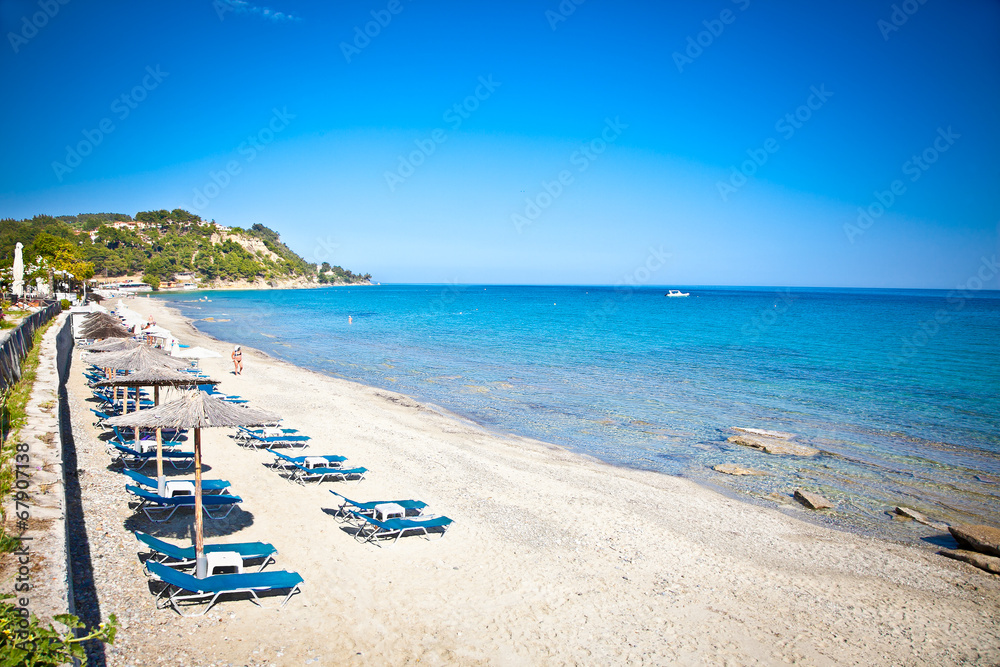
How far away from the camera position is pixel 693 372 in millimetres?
29875

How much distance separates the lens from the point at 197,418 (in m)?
6.36

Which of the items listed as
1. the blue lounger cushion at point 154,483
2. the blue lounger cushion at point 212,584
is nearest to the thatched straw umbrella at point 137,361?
the blue lounger cushion at point 154,483

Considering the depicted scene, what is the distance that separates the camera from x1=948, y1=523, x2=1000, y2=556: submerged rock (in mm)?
9531

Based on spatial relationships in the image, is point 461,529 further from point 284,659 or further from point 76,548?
point 76,548

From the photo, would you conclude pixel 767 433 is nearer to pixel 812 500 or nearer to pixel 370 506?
pixel 812 500

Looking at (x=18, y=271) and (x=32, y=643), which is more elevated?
(x=18, y=271)

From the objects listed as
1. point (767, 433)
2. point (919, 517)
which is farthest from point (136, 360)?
point (767, 433)

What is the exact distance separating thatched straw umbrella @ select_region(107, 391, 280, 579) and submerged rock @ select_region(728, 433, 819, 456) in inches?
567

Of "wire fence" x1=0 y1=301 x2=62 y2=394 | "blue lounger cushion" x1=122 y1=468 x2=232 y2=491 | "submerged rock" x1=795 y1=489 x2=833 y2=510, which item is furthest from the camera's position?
"submerged rock" x1=795 y1=489 x2=833 y2=510

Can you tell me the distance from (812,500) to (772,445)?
4488 millimetres

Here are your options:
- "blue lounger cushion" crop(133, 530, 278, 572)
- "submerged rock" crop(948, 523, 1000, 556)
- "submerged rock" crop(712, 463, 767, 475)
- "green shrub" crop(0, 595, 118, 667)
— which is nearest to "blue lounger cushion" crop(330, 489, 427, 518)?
"blue lounger cushion" crop(133, 530, 278, 572)

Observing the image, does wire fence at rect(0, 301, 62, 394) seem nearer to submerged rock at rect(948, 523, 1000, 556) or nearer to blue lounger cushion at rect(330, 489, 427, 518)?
blue lounger cushion at rect(330, 489, 427, 518)

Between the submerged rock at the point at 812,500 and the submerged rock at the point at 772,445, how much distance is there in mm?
3506

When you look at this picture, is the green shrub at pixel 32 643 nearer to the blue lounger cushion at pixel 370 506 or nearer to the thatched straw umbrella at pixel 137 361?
the blue lounger cushion at pixel 370 506
